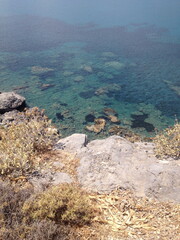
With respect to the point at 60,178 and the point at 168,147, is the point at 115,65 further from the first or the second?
the point at 60,178

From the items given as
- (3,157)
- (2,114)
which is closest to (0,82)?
(2,114)

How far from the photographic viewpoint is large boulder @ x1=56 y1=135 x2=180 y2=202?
583cm

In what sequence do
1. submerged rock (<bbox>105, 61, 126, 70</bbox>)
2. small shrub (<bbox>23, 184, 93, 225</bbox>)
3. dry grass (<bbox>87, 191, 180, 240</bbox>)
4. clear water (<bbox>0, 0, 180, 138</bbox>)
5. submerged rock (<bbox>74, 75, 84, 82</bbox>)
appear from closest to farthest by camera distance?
small shrub (<bbox>23, 184, 93, 225</bbox>) < dry grass (<bbox>87, 191, 180, 240</bbox>) < clear water (<bbox>0, 0, 180, 138</bbox>) < submerged rock (<bbox>74, 75, 84, 82</bbox>) < submerged rock (<bbox>105, 61, 126, 70</bbox>)

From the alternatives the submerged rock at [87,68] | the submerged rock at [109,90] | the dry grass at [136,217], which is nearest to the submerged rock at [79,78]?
the submerged rock at [87,68]

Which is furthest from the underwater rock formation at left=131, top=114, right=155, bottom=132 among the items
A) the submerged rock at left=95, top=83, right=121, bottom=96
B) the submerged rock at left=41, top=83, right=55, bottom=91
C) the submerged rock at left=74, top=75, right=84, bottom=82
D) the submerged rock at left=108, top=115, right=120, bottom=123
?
the submerged rock at left=41, top=83, right=55, bottom=91

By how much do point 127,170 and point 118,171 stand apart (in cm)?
26

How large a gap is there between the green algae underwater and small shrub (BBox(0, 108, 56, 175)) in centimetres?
678

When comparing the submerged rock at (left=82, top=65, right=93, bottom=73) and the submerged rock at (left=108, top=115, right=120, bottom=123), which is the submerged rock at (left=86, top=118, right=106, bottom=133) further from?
the submerged rock at (left=82, top=65, right=93, bottom=73)

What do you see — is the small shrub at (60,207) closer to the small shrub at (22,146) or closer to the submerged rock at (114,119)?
the small shrub at (22,146)

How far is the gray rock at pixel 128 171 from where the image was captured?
19.1 feet

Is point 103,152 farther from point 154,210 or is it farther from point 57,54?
point 57,54

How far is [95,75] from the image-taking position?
77.3ft

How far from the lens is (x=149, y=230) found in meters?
4.75

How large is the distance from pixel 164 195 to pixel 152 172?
0.70 meters
